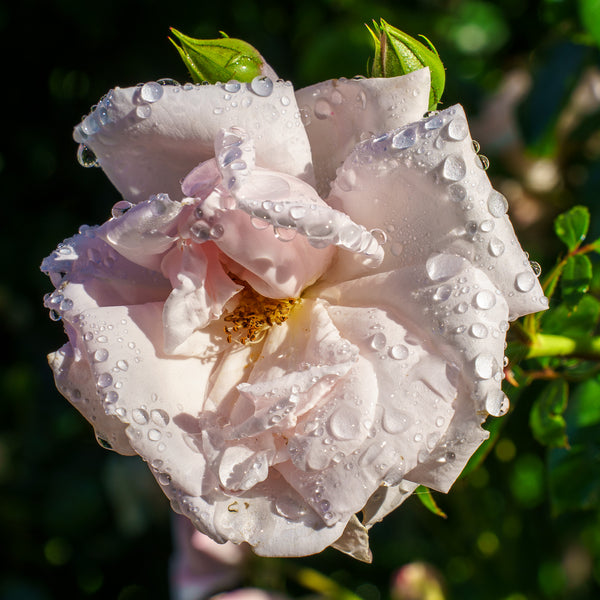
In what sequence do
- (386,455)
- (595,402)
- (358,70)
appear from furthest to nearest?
(358,70) < (595,402) < (386,455)

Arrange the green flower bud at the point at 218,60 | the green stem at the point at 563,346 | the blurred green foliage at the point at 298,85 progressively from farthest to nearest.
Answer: the blurred green foliage at the point at 298,85
the green stem at the point at 563,346
the green flower bud at the point at 218,60

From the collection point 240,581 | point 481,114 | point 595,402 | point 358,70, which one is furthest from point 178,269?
point 481,114

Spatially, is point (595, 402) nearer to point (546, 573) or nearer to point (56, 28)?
point (546, 573)

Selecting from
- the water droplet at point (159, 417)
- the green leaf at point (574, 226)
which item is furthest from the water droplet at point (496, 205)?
the water droplet at point (159, 417)

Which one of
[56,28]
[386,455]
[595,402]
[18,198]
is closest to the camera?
Result: [386,455]

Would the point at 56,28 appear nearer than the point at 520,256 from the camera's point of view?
No

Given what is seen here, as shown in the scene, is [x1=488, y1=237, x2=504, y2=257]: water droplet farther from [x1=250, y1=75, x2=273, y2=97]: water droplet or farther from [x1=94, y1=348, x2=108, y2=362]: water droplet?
[x1=94, y1=348, x2=108, y2=362]: water droplet

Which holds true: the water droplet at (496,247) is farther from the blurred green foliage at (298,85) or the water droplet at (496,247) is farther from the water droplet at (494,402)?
the blurred green foliage at (298,85)
